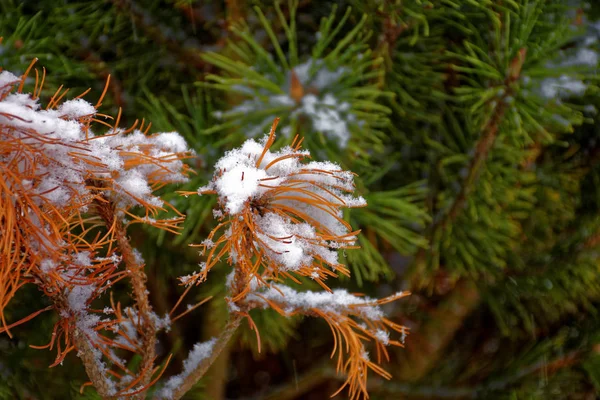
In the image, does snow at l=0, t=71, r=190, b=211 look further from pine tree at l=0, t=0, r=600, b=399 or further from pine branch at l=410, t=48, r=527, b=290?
pine branch at l=410, t=48, r=527, b=290

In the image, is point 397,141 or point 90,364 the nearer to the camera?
point 90,364

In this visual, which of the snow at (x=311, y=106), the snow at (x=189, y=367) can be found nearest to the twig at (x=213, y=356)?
the snow at (x=189, y=367)

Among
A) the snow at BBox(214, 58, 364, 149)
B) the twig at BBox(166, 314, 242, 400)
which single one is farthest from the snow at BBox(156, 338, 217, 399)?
the snow at BBox(214, 58, 364, 149)

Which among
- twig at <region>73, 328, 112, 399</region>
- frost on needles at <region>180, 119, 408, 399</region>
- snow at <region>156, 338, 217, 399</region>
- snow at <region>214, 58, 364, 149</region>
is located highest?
frost on needles at <region>180, 119, 408, 399</region>

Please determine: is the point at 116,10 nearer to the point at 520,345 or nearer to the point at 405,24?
the point at 405,24

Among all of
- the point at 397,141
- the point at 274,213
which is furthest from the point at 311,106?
the point at 274,213

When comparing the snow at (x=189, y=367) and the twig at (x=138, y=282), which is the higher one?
the twig at (x=138, y=282)

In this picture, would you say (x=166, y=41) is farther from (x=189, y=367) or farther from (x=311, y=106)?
(x=189, y=367)

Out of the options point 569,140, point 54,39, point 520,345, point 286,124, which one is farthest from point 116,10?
point 520,345

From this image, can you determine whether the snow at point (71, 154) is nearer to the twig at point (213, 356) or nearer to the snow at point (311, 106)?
the twig at point (213, 356)
